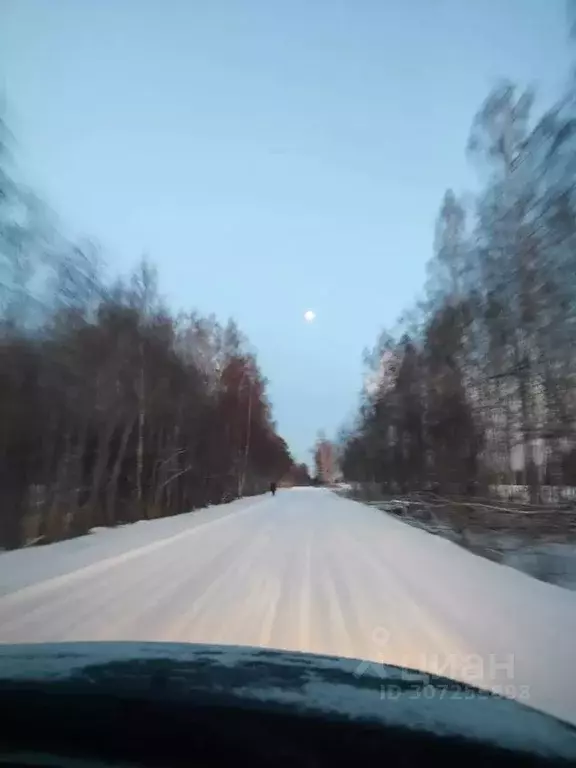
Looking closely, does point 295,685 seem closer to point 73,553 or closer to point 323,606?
point 323,606

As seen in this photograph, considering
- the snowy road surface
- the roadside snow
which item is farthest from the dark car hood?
the roadside snow

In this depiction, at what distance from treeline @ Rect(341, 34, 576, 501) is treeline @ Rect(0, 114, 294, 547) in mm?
7982

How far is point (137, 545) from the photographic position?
15.9 meters

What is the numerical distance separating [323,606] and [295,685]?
4.71 meters

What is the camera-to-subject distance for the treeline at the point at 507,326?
32.4 ft

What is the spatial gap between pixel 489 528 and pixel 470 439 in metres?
3.80

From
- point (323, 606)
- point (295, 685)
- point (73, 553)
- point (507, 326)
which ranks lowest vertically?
point (323, 606)

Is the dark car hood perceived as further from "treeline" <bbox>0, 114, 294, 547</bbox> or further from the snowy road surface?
"treeline" <bbox>0, 114, 294, 547</bbox>

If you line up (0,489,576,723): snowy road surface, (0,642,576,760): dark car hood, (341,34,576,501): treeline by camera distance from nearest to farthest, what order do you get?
(0,642,576,760): dark car hood
(0,489,576,723): snowy road surface
(341,34,576,501): treeline

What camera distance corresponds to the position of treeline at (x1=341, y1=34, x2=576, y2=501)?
9.88 meters

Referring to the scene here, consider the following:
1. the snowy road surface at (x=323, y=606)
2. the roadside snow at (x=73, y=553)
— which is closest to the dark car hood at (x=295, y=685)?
the snowy road surface at (x=323, y=606)

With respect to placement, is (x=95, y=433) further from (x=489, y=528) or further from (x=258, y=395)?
(x=258, y=395)

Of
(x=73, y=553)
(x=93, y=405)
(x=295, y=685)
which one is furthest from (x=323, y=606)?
(x=93, y=405)

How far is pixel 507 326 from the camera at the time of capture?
12.5 m
